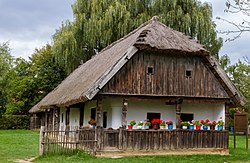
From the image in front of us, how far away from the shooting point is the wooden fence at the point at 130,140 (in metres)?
15.3

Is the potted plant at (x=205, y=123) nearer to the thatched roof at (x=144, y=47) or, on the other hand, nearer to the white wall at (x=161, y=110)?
the white wall at (x=161, y=110)

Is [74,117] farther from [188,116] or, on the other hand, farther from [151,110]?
[188,116]

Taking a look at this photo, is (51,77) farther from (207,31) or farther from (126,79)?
(126,79)

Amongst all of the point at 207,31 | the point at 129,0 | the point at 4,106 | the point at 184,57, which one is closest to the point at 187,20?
the point at 207,31

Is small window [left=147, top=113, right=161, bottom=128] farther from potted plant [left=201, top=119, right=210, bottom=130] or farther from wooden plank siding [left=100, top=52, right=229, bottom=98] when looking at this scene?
potted plant [left=201, top=119, right=210, bottom=130]

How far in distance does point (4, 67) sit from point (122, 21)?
56.0 feet

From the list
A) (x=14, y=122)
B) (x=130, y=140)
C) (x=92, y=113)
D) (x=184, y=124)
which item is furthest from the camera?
(x=14, y=122)

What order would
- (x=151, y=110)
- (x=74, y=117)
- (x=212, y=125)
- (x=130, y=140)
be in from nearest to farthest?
(x=130, y=140) → (x=212, y=125) → (x=151, y=110) → (x=74, y=117)

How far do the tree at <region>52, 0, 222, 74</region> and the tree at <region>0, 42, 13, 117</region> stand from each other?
9.69 meters

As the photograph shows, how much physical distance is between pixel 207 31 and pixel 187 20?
1.69 metres

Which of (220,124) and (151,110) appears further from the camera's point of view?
(151,110)

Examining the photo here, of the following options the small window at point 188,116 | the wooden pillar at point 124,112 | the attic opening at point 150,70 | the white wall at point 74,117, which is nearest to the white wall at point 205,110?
the small window at point 188,116

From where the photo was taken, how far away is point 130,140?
15.9 metres

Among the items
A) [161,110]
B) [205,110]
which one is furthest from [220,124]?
[161,110]
